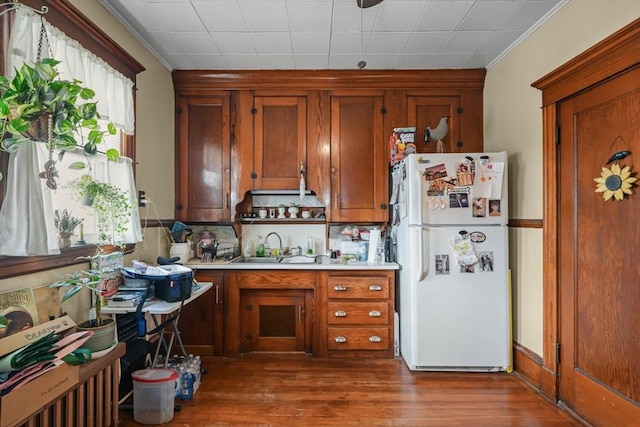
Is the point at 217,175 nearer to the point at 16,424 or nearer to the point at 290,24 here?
the point at 290,24

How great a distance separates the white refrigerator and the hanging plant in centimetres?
72

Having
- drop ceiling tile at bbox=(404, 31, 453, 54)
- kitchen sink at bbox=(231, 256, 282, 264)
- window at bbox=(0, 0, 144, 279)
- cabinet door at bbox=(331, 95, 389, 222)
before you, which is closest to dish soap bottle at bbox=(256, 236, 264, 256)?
kitchen sink at bbox=(231, 256, 282, 264)

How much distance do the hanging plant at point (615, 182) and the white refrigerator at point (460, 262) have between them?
28.4 inches

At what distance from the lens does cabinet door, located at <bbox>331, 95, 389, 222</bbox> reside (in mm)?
3326

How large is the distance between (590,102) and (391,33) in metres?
1.43

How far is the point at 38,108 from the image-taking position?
128cm

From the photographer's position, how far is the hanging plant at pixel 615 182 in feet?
5.92

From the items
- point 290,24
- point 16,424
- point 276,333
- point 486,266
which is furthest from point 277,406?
point 290,24

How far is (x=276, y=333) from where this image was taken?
3.10 metres

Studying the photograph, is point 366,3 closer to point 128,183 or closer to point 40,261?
point 128,183

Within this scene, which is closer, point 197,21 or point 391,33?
point 197,21

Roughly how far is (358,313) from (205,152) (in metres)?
2.11

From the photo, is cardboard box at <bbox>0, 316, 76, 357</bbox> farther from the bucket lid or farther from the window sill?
the bucket lid

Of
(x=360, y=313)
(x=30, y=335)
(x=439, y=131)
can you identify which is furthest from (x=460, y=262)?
(x=30, y=335)
